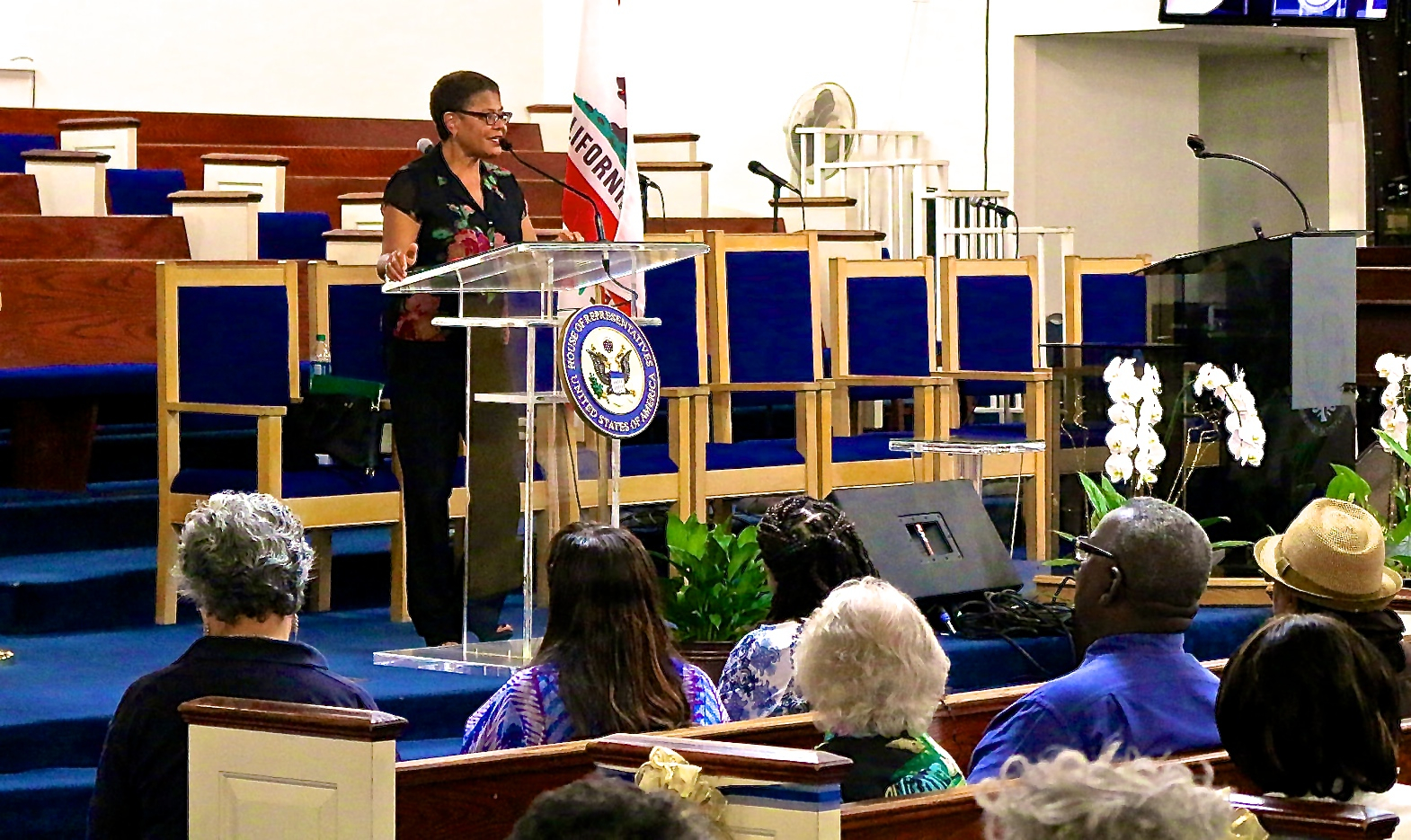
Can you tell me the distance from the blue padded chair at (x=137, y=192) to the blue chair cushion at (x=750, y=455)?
275 centimetres

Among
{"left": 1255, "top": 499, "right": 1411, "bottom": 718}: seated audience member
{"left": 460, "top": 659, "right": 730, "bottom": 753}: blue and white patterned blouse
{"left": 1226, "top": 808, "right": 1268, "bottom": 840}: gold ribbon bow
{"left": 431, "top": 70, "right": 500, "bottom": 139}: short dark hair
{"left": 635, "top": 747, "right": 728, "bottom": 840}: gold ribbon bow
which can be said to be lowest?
{"left": 460, "top": 659, "right": 730, "bottom": 753}: blue and white patterned blouse

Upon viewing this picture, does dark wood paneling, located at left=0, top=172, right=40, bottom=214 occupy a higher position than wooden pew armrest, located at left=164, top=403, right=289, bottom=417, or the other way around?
dark wood paneling, located at left=0, top=172, right=40, bottom=214

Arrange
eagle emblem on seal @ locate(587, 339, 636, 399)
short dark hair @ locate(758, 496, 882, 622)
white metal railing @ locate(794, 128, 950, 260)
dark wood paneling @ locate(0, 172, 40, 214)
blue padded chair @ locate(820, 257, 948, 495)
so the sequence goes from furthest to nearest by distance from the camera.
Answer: white metal railing @ locate(794, 128, 950, 260) → dark wood paneling @ locate(0, 172, 40, 214) → blue padded chair @ locate(820, 257, 948, 495) → eagle emblem on seal @ locate(587, 339, 636, 399) → short dark hair @ locate(758, 496, 882, 622)

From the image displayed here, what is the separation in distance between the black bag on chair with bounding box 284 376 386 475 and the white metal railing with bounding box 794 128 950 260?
5288 mm

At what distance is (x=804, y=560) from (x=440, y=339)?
1354 mm

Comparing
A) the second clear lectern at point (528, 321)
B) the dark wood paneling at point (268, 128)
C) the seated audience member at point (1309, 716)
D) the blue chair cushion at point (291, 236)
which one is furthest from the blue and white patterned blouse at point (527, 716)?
the dark wood paneling at point (268, 128)

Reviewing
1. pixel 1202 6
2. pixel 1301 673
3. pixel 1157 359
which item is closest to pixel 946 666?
pixel 1301 673

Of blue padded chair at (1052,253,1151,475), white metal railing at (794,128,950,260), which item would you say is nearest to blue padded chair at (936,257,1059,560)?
blue padded chair at (1052,253,1151,475)

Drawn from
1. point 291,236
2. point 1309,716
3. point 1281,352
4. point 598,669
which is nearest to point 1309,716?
point 1309,716

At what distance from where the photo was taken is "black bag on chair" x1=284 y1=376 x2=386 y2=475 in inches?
182

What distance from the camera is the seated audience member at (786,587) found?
284 cm

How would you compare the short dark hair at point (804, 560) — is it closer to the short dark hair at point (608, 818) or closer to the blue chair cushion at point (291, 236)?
the short dark hair at point (608, 818)

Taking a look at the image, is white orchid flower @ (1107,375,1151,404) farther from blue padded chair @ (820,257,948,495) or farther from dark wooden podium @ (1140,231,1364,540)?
blue padded chair @ (820,257,948,495)

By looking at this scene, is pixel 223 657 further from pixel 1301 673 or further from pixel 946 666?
pixel 1301 673
